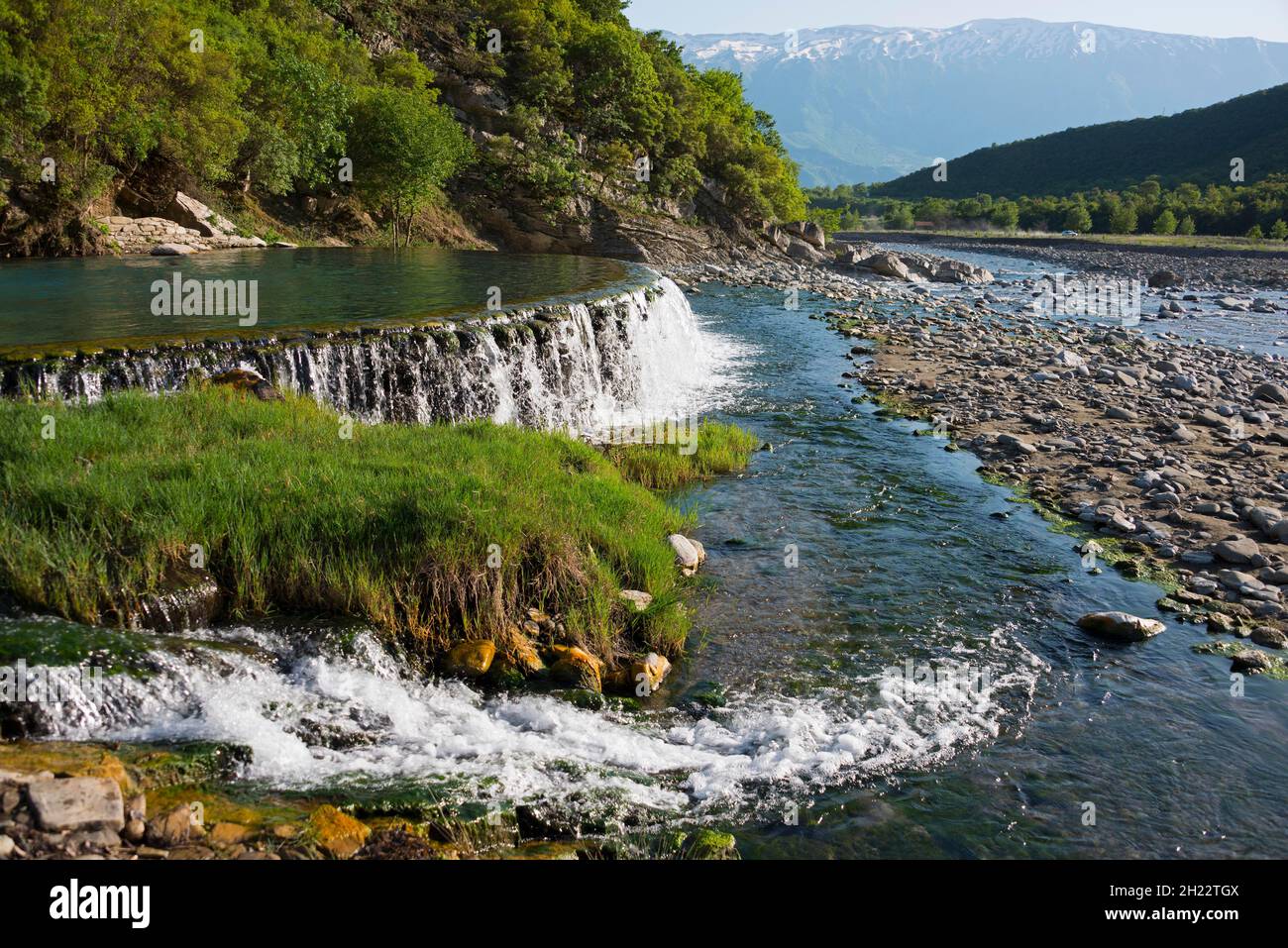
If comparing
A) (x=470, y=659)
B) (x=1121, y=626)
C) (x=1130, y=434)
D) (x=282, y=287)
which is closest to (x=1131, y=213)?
(x=1130, y=434)

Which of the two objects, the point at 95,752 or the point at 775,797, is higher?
the point at 95,752

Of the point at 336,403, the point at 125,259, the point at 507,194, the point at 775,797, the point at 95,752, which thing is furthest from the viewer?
the point at 507,194

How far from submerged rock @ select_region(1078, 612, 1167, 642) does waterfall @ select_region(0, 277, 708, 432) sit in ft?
30.4

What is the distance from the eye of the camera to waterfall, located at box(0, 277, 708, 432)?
11.4 meters

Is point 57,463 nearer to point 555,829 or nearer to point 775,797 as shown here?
point 555,829

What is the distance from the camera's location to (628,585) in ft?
27.9

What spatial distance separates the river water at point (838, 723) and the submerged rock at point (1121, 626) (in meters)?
0.14

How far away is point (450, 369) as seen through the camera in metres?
14.0

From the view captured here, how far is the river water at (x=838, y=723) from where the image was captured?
18.5ft

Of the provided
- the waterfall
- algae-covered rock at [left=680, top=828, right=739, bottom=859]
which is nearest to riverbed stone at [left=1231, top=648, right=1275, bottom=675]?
algae-covered rock at [left=680, top=828, right=739, bottom=859]

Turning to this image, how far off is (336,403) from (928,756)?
993cm

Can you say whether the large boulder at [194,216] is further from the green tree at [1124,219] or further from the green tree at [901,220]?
the green tree at [901,220]

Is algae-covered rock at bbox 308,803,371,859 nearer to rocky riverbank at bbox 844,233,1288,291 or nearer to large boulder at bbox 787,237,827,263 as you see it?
large boulder at bbox 787,237,827,263
